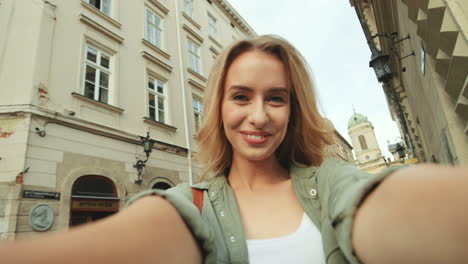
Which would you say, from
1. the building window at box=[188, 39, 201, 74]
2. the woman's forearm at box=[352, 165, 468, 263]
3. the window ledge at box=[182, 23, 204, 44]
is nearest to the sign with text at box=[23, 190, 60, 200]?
the woman's forearm at box=[352, 165, 468, 263]

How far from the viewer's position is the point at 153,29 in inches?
357

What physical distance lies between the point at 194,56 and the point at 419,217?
A: 37.0 feet

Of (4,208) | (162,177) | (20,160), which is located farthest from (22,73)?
(162,177)

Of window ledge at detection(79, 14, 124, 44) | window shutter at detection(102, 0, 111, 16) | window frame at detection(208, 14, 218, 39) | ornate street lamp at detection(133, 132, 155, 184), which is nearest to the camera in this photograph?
ornate street lamp at detection(133, 132, 155, 184)

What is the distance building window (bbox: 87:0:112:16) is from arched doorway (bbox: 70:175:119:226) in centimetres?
519

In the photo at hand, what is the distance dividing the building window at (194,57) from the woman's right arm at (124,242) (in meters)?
10.4

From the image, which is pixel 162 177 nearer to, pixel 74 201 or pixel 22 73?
pixel 74 201

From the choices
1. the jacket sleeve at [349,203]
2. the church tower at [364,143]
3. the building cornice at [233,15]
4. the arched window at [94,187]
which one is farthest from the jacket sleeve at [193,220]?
the church tower at [364,143]

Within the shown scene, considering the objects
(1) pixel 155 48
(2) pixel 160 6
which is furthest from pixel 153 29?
(2) pixel 160 6

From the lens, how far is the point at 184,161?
8023 mm

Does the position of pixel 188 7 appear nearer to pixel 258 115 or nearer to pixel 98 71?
pixel 98 71

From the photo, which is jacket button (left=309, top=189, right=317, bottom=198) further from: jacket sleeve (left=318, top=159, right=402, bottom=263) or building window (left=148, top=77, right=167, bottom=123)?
building window (left=148, top=77, right=167, bottom=123)

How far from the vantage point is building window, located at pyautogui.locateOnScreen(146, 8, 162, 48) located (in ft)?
29.0

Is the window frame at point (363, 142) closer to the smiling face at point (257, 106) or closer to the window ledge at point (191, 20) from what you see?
the window ledge at point (191, 20)
